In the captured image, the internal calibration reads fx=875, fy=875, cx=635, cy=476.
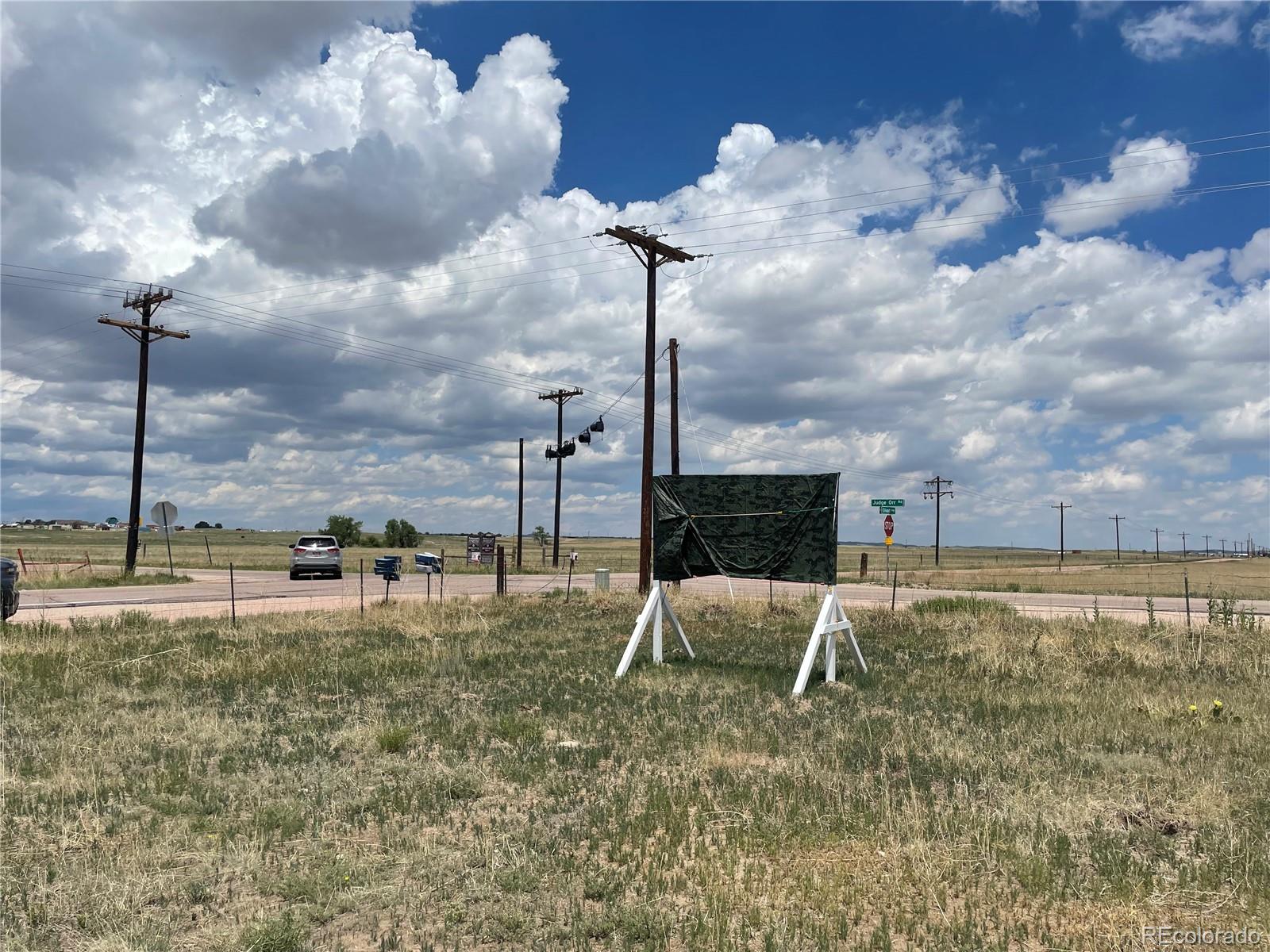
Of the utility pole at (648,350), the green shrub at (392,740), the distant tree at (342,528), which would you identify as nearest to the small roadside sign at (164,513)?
the utility pole at (648,350)

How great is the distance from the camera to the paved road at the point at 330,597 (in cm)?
2270

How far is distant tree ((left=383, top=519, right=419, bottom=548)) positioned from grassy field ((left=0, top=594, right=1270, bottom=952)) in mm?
83148

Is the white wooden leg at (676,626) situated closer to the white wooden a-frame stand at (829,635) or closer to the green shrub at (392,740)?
the white wooden a-frame stand at (829,635)

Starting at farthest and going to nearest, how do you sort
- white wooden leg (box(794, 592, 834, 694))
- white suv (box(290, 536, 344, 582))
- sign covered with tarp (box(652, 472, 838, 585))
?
white suv (box(290, 536, 344, 582))
sign covered with tarp (box(652, 472, 838, 585))
white wooden leg (box(794, 592, 834, 694))

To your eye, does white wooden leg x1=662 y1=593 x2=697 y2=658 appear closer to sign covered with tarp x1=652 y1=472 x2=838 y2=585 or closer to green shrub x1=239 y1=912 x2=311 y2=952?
sign covered with tarp x1=652 y1=472 x2=838 y2=585

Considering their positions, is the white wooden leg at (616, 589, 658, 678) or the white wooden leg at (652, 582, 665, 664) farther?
the white wooden leg at (652, 582, 665, 664)

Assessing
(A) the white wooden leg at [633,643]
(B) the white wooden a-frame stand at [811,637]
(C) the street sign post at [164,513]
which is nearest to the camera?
(B) the white wooden a-frame stand at [811,637]

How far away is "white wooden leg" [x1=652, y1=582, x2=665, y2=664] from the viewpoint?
43.6ft

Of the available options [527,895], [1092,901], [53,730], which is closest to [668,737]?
[527,895]

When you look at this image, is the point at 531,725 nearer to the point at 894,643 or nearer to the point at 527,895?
the point at 527,895

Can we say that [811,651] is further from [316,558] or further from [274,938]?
[316,558]

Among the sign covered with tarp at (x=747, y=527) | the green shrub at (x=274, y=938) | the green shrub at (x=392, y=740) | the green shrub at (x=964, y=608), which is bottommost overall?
the green shrub at (x=274, y=938)

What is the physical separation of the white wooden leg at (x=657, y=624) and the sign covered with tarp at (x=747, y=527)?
0.96 feet

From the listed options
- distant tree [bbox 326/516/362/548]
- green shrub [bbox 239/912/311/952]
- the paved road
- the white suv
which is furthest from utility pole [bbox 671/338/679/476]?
distant tree [bbox 326/516/362/548]
